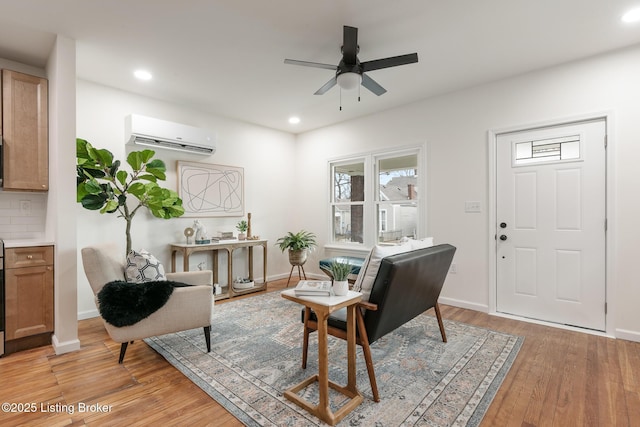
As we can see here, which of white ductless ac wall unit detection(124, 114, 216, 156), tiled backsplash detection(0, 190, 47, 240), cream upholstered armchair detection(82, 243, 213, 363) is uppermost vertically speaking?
white ductless ac wall unit detection(124, 114, 216, 156)

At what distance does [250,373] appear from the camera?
232 cm

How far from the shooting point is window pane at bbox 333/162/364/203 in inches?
203

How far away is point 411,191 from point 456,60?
1804mm

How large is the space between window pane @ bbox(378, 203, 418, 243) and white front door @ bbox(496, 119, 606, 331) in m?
1.11

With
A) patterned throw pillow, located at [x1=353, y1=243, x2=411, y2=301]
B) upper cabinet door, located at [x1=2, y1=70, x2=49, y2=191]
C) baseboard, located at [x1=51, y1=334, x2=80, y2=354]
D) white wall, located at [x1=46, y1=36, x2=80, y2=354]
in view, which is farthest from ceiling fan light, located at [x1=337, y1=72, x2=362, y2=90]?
baseboard, located at [x1=51, y1=334, x2=80, y2=354]

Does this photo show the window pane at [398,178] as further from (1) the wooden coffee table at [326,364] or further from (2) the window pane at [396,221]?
(1) the wooden coffee table at [326,364]

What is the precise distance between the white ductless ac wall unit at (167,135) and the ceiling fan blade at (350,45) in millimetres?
2546

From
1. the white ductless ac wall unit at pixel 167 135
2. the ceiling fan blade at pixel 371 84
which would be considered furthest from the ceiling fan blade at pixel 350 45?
the white ductless ac wall unit at pixel 167 135

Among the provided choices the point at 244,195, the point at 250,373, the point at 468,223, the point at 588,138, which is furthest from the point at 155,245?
the point at 588,138

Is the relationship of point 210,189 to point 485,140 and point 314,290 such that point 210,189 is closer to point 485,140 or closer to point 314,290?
point 314,290

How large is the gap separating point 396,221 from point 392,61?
2.64m

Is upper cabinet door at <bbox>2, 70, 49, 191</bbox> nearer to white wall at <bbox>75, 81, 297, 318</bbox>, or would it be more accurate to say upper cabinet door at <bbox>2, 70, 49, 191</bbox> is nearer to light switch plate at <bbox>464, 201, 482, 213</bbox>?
white wall at <bbox>75, 81, 297, 318</bbox>

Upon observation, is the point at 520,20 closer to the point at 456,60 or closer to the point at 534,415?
the point at 456,60

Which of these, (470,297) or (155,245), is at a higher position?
(155,245)
